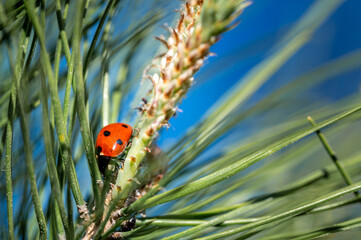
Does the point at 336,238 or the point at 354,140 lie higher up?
the point at 354,140

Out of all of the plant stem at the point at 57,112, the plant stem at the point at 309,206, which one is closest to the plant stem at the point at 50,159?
the plant stem at the point at 57,112

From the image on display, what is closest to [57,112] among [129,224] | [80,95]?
[80,95]

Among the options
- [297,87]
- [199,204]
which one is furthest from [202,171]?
[297,87]

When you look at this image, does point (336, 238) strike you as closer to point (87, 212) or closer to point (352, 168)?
point (352, 168)

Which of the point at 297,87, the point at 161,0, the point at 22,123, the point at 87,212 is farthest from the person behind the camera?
the point at 161,0

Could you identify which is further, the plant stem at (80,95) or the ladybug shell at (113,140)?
the ladybug shell at (113,140)

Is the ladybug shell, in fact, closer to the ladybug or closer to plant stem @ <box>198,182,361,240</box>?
the ladybug

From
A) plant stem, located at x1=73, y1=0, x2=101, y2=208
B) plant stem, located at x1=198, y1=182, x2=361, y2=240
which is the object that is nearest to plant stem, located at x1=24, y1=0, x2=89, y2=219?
plant stem, located at x1=73, y1=0, x2=101, y2=208

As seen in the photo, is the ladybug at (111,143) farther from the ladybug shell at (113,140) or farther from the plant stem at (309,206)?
the plant stem at (309,206)
